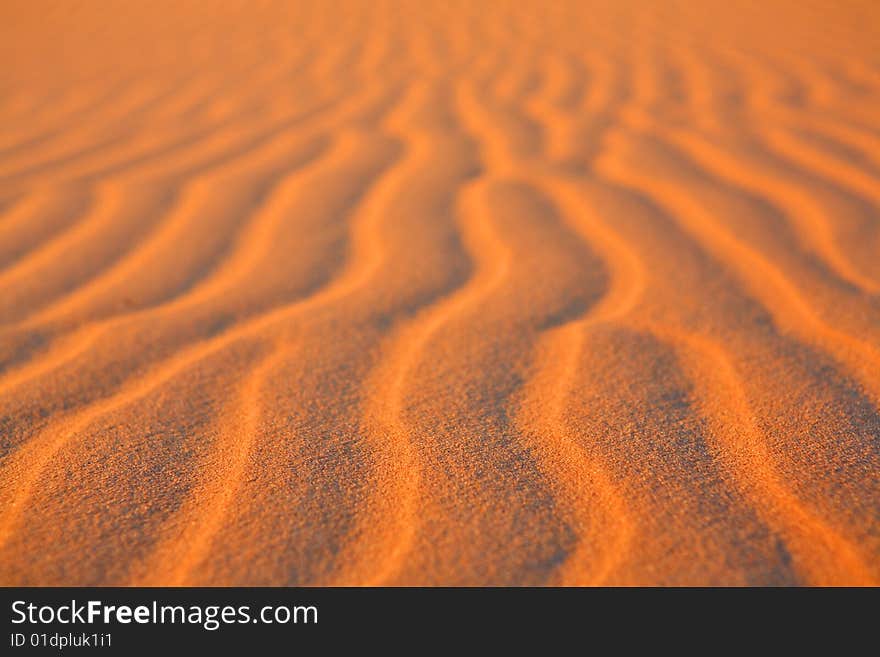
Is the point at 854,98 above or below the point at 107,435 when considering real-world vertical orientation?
below

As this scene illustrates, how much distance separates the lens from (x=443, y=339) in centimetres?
163

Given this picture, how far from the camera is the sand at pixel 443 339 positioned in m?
1.05

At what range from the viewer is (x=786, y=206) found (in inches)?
95.0

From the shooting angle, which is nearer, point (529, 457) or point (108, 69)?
point (529, 457)

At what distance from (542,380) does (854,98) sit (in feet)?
10.4

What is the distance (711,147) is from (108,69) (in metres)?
3.65

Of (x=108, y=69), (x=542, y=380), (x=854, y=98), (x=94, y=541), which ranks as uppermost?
(x=108, y=69)

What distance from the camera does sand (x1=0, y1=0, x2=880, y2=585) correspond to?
105cm

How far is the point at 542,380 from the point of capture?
1.46 m

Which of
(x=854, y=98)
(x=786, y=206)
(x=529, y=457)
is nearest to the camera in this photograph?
(x=529, y=457)

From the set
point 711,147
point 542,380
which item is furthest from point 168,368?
point 711,147
